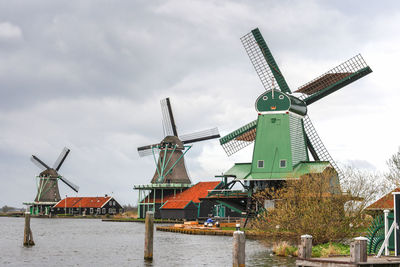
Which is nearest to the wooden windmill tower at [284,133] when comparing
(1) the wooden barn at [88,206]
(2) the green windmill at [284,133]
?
(2) the green windmill at [284,133]

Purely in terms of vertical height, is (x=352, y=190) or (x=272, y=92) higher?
(x=272, y=92)

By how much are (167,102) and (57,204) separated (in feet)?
133

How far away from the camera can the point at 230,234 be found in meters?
41.1

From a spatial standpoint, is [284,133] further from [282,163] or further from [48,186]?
[48,186]

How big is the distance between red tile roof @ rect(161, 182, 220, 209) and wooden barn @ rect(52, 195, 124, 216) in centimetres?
3082

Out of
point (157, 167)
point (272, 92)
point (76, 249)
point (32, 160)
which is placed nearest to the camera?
point (76, 249)

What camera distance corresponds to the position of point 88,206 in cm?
10288

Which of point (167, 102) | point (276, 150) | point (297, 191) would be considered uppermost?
point (167, 102)

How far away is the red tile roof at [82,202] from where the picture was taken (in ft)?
336

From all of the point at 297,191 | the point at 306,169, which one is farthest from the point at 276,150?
the point at 297,191

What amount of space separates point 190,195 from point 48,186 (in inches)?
1594

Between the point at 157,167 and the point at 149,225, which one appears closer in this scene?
the point at 149,225

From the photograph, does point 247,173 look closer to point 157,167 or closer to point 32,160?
point 157,167

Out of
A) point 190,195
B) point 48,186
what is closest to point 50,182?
point 48,186
